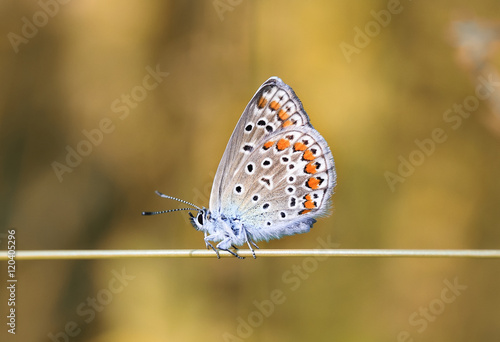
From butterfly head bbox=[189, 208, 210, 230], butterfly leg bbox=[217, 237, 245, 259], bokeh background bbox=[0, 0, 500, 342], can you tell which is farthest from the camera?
bokeh background bbox=[0, 0, 500, 342]

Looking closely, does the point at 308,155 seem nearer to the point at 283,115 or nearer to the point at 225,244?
the point at 283,115

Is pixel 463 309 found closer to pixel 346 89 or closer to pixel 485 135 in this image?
pixel 485 135

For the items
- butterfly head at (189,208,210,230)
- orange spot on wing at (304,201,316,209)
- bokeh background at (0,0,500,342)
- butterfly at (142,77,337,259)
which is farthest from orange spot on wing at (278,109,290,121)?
bokeh background at (0,0,500,342)

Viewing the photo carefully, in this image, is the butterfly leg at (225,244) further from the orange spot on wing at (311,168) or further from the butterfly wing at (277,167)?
the orange spot on wing at (311,168)

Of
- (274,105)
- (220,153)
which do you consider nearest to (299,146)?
(274,105)

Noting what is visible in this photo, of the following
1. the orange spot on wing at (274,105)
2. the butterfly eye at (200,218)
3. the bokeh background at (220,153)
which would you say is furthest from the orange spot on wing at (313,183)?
the bokeh background at (220,153)

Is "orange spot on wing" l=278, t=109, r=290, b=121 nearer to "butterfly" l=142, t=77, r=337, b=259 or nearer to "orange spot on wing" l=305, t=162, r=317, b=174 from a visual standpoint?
"butterfly" l=142, t=77, r=337, b=259
